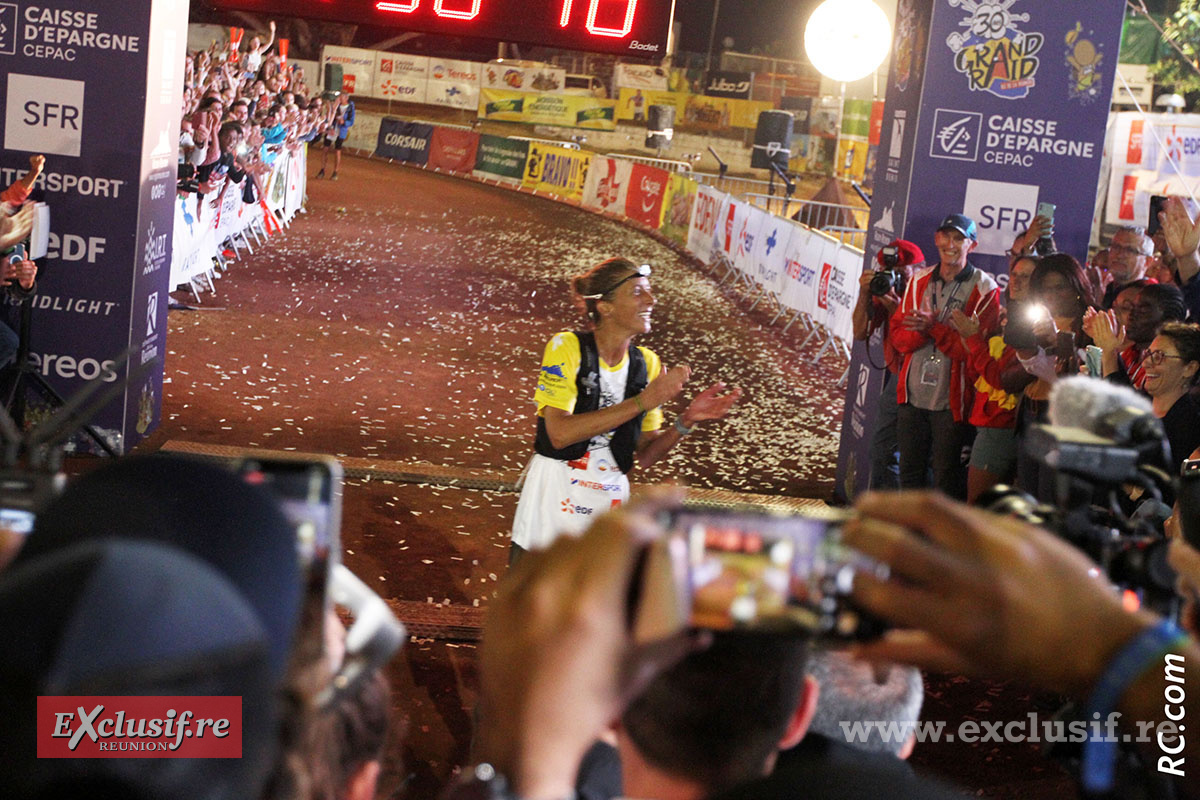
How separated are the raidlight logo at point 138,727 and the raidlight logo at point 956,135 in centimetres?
743

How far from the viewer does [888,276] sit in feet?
25.5

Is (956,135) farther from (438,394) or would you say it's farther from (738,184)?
(738,184)

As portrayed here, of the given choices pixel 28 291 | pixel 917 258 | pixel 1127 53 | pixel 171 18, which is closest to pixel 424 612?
pixel 28 291

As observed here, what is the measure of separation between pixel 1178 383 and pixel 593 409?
2.82 metres

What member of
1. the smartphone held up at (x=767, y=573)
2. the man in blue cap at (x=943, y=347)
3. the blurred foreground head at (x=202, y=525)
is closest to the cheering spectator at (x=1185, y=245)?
the man in blue cap at (x=943, y=347)

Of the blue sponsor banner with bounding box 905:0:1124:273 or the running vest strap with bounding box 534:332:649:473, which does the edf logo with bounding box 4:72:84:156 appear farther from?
the blue sponsor banner with bounding box 905:0:1124:273

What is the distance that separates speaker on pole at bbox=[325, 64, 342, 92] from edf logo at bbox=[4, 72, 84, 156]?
3031 cm

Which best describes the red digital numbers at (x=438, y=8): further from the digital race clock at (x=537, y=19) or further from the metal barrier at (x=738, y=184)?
the metal barrier at (x=738, y=184)

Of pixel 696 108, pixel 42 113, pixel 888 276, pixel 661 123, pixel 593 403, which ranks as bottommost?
pixel 593 403

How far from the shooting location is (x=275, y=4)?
7.90 metres

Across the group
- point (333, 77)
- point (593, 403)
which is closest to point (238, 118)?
point (593, 403)

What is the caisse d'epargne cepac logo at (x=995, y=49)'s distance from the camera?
7.71m

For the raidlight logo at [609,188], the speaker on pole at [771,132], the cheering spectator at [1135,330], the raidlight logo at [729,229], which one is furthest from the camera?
the speaker on pole at [771,132]

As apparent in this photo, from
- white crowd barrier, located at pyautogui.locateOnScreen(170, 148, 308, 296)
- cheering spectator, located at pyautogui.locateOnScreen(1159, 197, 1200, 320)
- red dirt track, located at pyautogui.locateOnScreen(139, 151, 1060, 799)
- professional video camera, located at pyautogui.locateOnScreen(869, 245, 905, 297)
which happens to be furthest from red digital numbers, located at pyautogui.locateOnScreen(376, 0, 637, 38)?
white crowd barrier, located at pyautogui.locateOnScreen(170, 148, 308, 296)
